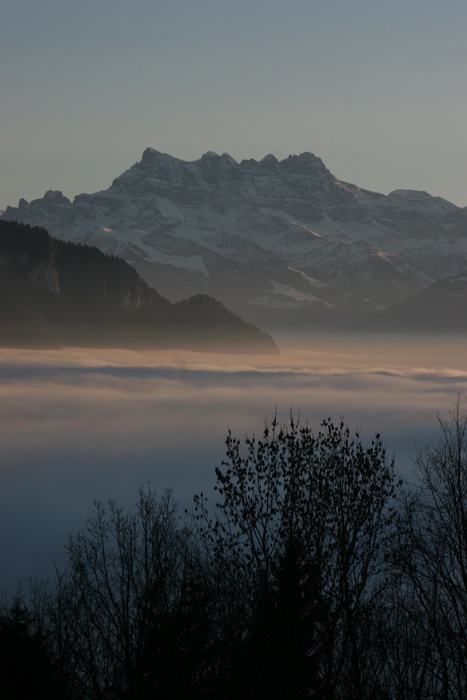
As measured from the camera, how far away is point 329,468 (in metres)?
44.5

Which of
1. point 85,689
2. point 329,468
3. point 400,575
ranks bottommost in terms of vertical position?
point 85,689

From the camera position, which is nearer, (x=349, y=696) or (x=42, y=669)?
(x=349, y=696)

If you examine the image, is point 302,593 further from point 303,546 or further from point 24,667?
point 24,667

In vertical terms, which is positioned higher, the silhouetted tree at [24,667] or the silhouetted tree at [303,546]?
the silhouetted tree at [303,546]

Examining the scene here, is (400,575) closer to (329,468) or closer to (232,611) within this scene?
(329,468)

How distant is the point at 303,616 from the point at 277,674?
2.92 meters

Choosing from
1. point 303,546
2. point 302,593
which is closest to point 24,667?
point 302,593

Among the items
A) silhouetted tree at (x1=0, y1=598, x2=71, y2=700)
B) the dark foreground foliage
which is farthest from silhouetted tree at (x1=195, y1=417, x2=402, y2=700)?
silhouetted tree at (x1=0, y1=598, x2=71, y2=700)

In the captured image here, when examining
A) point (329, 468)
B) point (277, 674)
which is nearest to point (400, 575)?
point (329, 468)

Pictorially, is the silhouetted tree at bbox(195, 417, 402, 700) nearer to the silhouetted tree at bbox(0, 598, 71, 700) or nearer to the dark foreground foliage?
the dark foreground foliage

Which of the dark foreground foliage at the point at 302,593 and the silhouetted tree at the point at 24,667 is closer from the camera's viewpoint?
the dark foreground foliage at the point at 302,593

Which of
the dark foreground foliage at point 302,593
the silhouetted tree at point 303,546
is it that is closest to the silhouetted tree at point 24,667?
the dark foreground foliage at point 302,593

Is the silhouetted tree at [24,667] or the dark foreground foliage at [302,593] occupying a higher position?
the dark foreground foliage at [302,593]

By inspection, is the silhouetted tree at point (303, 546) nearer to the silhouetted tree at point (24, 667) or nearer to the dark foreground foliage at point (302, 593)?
the dark foreground foliage at point (302, 593)
